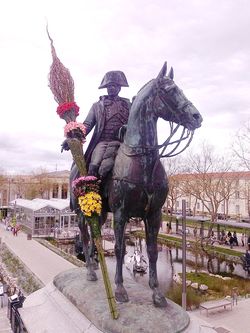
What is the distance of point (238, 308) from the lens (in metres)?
13.2

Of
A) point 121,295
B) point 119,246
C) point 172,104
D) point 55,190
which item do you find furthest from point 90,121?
point 55,190

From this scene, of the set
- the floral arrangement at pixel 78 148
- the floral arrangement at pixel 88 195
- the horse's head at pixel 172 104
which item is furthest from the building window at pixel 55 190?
the horse's head at pixel 172 104

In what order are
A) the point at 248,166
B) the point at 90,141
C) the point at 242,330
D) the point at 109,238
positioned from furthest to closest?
the point at 109,238 → the point at 248,166 → the point at 242,330 → the point at 90,141

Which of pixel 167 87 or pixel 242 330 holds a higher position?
pixel 167 87

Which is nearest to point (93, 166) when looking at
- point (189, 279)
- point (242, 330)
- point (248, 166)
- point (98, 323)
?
point (98, 323)

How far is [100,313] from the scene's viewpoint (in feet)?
14.5

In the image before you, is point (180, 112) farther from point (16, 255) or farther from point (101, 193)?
point (16, 255)

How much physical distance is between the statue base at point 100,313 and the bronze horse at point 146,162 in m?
0.21

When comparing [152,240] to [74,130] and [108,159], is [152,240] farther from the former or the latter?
[74,130]

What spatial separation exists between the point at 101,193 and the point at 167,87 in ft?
6.19

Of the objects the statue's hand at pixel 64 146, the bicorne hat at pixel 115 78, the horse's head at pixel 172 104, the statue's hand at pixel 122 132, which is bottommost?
the statue's hand at pixel 64 146

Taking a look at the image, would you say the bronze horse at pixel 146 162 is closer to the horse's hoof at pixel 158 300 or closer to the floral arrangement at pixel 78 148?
the horse's hoof at pixel 158 300

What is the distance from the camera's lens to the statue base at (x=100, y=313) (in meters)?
4.14

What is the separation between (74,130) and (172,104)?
156cm
